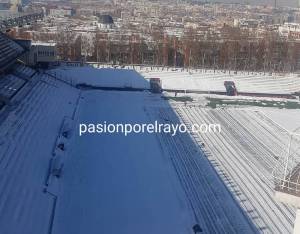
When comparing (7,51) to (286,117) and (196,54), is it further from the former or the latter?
(196,54)

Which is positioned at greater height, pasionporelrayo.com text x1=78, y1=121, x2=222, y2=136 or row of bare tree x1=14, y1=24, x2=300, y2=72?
row of bare tree x1=14, y1=24, x2=300, y2=72

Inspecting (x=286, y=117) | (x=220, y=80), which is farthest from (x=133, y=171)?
(x=220, y=80)

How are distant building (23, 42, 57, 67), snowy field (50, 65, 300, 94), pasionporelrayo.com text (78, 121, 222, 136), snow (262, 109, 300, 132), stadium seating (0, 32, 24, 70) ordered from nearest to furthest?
pasionporelrayo.com text (78, 121, 222, 136) < stadium seating (0, 32, 24, 70) < snow (262, 109, 300, 132) < distant building (23, 42, 57, 67) < snowy field (50, 65, 300, 94)

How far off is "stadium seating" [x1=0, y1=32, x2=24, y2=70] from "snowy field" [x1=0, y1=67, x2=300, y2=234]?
0.85 metres

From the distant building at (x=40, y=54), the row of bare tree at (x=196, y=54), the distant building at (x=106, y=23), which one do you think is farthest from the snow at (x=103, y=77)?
the distant building at (x=106, y=23)

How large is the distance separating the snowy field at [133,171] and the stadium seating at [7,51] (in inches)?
33.6

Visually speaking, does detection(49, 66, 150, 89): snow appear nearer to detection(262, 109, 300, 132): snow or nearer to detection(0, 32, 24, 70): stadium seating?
detection(0, 32, 24, 70): stadium seating

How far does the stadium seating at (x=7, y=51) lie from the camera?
11.9 metres

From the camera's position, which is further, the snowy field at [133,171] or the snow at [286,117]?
the snow at [286,117]

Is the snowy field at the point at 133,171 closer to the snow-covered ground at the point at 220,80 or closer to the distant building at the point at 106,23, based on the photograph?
the snow-covered ground at the point at 220,80

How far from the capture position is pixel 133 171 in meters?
8.69

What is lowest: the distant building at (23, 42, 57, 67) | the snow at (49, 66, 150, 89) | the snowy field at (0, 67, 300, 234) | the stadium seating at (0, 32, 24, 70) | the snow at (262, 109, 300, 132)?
the snow at (262, 109, 300, 132)

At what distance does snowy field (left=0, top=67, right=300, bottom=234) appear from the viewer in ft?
22.3

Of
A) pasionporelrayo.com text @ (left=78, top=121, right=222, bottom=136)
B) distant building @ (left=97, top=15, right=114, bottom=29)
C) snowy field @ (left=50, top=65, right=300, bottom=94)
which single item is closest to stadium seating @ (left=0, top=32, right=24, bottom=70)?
snowy field @ (left=50, top=65, right=300, bottom=94)
